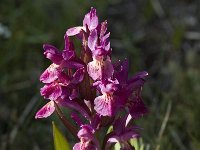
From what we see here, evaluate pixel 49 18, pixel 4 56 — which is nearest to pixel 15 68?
pixel 4 56

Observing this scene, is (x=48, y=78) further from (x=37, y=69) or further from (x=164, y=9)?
(x=164, y=9)

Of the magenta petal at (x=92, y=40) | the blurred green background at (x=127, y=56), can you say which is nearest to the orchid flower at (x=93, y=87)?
the magenta petal at (x=92, y=40)

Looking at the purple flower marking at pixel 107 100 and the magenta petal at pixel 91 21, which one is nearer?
the purple flower marking at pixel 107 100

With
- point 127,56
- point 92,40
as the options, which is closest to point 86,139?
point 92,40

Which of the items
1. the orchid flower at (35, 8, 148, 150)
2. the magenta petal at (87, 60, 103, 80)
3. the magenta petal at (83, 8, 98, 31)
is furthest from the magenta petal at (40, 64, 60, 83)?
the magenta petal at (83, 8, 98, 31)

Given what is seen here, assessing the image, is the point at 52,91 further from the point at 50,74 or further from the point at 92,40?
the point at 92,40

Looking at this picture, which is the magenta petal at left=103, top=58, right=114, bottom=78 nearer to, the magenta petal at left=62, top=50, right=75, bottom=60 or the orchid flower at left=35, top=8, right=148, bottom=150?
the orchid flower at left=35, top=8, right=148, bottom=150

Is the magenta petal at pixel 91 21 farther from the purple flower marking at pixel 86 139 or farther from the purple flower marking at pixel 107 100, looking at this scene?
the purple flower marking at pixel 86 139
